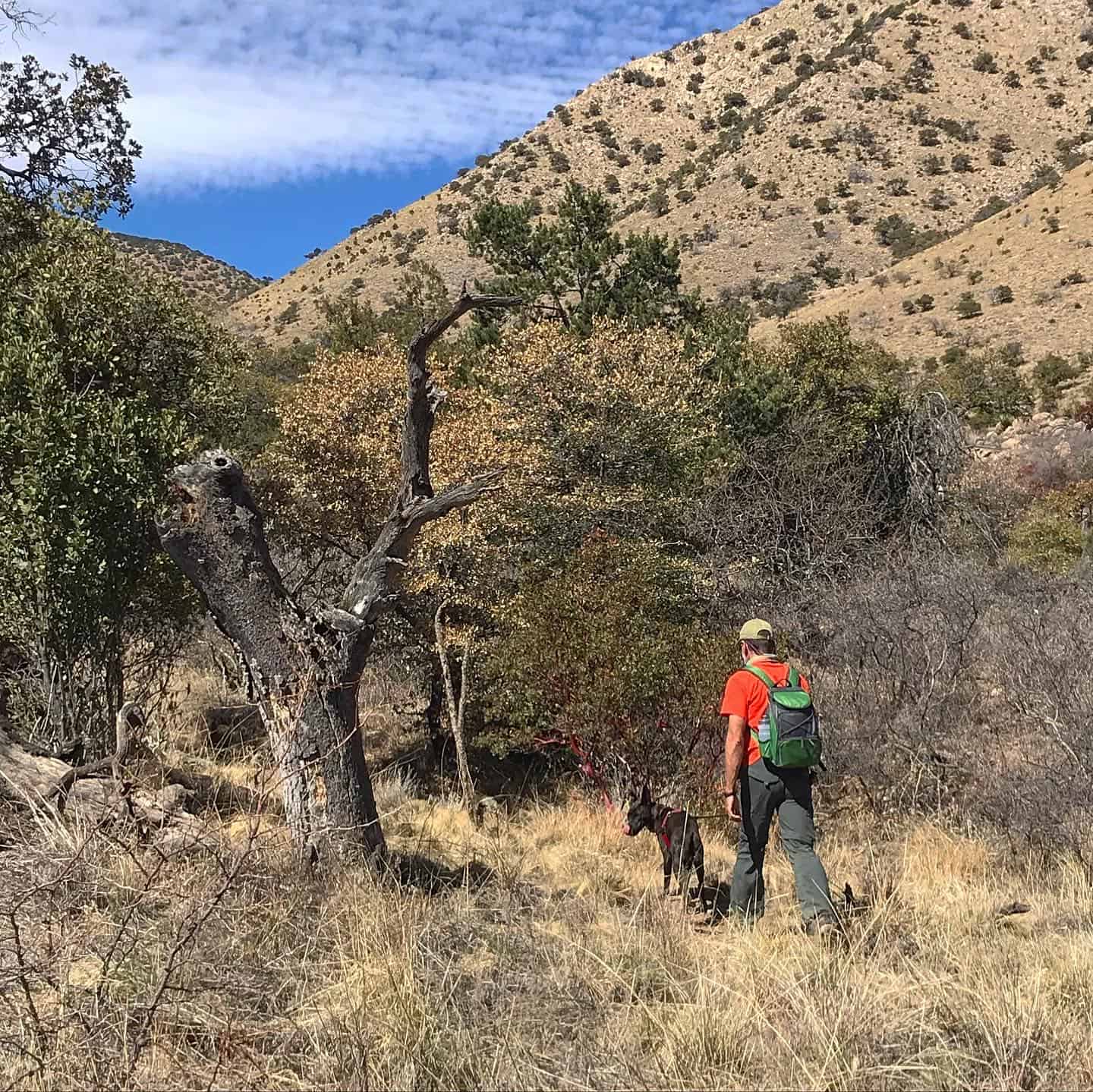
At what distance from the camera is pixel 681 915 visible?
464 centimetres

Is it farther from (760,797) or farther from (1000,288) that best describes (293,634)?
(1000,288)

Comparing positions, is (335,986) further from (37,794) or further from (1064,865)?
(1064,865)

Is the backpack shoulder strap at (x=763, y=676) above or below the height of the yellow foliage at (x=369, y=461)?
below

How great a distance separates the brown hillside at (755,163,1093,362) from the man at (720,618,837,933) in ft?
80.9

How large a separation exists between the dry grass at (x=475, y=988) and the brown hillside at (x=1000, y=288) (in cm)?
2537

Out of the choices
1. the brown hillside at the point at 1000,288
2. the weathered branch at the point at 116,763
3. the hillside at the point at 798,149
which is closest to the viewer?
the weathered branch at the point at 116,763

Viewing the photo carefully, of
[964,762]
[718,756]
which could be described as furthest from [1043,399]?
[718,756]

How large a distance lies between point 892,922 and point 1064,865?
1.97m

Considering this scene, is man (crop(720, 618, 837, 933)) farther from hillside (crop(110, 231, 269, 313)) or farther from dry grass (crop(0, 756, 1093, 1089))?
hillside (crop(110, 231, 269, 313))

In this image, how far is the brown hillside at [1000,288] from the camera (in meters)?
26.2

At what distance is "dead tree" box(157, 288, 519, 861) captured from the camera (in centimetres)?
471

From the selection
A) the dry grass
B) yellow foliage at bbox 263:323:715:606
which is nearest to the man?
the dry grass

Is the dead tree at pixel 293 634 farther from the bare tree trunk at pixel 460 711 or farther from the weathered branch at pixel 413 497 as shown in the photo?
the bare tree trunk at pixel 460 711

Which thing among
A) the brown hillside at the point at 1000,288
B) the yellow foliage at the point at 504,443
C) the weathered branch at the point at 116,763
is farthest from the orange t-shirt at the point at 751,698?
the brown hillside at the point at 1000,288
